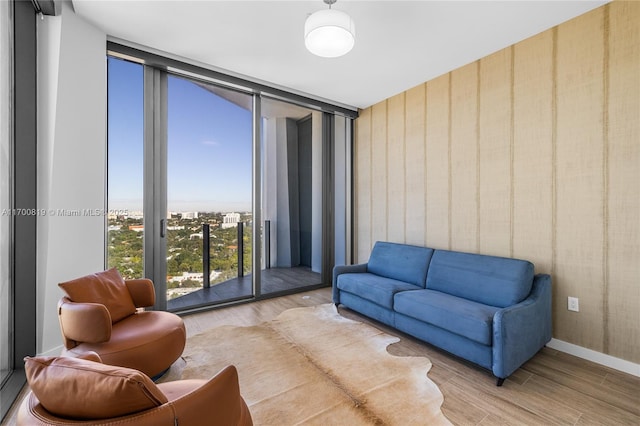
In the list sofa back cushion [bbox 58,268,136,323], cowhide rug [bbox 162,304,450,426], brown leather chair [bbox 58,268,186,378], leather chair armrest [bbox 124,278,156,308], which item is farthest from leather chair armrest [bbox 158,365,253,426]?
leather chair armrest [bbox 124,278,156,308]

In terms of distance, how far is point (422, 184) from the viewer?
3.84 metres

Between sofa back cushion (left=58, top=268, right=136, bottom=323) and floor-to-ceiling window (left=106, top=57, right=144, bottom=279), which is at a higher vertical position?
floor-to-ceiling window (left=106, top=57, right=144, bottom=279)

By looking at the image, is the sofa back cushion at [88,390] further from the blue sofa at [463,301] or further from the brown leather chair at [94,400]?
A: the blue sofa at [463,301]

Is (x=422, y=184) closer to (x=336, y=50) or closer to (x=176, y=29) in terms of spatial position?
(x=336, y=50)

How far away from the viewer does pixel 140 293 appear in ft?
8.03

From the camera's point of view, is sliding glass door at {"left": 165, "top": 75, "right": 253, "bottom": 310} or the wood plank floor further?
sliding glass door at {"left": 165, "top": 75, "right": 253, "bottom": 310}

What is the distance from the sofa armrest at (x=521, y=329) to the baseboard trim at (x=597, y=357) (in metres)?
0.21

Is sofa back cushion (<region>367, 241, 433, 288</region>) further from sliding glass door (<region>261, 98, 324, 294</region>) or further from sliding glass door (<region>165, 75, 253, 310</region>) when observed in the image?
sliding glass door (<region>165, 75, 253, 310</region>)

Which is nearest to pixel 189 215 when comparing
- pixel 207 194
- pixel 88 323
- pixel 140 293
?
pixel 207 194

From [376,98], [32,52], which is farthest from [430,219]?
[32,52]

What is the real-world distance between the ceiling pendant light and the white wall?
2.01m

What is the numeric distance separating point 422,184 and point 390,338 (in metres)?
1.98

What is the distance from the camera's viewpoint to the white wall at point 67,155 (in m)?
2.36

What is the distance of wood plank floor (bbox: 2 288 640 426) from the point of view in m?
1.79
